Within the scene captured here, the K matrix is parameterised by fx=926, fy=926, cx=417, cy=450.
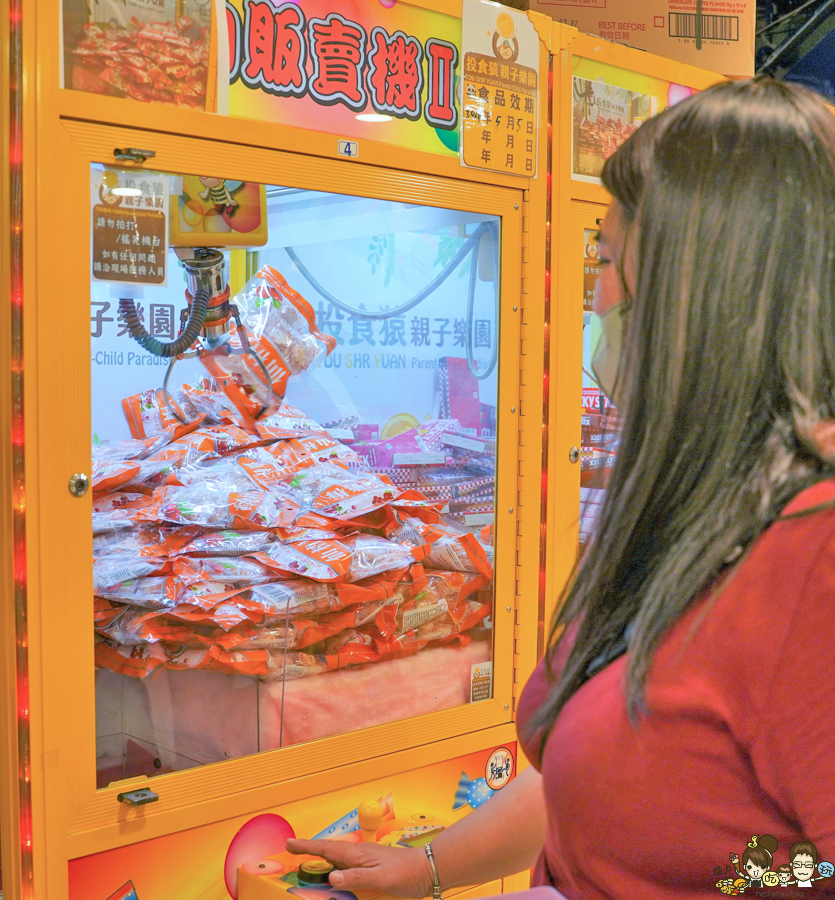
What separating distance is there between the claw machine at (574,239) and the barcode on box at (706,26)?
0.29 m

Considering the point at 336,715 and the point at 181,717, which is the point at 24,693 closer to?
the point at 181,717

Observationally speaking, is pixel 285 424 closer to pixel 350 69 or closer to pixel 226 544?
pixel 226 544

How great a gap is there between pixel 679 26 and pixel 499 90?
2.75 feet

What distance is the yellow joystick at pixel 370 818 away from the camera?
1.77 metres

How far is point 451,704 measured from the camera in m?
2.16

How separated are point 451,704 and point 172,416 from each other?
0.92 m

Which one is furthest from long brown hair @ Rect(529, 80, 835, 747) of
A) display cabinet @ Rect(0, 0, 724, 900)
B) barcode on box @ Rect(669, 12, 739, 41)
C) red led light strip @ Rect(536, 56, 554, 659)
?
barcode on box @ Rect(669, 12, 739, 41)

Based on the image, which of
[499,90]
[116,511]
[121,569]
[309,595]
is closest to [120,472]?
[116,511]

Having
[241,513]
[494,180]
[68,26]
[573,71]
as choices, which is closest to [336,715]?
[241,513]

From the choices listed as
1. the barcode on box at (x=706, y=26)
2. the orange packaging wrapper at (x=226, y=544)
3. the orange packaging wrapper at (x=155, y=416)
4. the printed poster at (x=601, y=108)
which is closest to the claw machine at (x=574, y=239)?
the printed poster at (x=601, y=108)

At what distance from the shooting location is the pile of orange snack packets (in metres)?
1.79

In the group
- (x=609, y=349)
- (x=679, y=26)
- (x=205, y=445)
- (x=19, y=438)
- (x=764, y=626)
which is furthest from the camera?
(x=679, y=26)

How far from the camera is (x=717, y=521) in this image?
28.1 inches

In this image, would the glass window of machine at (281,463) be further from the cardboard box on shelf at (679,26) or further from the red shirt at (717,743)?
the red shirt at (717,743)
